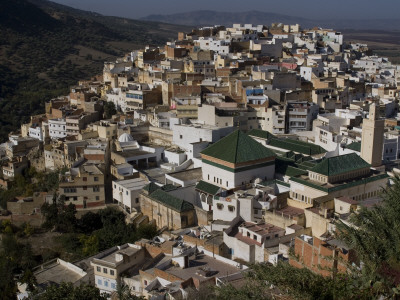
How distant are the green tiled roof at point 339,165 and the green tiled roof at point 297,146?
134 inches

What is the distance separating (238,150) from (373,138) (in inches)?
210

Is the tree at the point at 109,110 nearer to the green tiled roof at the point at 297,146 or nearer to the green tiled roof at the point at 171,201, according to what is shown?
the green tiled roof at the point at 297,146

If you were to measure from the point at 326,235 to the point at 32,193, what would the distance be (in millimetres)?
15616

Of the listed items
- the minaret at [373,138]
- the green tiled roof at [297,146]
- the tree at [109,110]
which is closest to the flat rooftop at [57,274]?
the green tiled roof at [297,146]

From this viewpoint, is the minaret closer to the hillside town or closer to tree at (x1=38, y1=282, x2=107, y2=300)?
the hillside town

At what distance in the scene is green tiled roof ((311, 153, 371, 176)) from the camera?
1781 centimetres

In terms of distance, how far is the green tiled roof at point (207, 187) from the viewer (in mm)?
19217

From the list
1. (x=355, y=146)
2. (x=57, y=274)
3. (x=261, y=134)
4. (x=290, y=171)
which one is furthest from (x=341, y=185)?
(x=57, y=274)

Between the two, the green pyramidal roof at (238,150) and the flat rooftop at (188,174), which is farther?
the flat rooftop at (188,174)

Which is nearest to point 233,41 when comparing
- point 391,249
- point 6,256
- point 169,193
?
point 169,193

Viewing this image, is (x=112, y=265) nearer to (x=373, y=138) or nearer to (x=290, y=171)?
(x=290, y=171)

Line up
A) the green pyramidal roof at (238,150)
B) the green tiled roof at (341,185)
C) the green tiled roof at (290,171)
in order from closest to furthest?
the green tiled roof at (341,185), the green tiled roof at (290,171), the green pyramidal roof at (238,150)

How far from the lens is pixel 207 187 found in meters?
19.6

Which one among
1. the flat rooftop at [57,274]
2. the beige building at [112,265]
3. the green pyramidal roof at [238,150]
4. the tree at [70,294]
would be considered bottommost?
the flat rooftop at [57,274]
